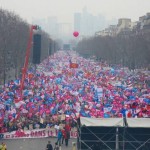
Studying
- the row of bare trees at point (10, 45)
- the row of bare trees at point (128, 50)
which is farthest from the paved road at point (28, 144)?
the row of bare trees at point (128, 50)

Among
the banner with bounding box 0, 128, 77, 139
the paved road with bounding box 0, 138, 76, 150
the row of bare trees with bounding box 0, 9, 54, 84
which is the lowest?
the paved road with bounding box 0, 138, 76, 150

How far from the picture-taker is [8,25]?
5372 cm

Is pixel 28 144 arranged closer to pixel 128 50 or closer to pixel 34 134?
pixel 34 134

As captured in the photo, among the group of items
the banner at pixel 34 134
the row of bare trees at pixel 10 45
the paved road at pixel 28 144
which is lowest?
the paved road at pixel 28 144

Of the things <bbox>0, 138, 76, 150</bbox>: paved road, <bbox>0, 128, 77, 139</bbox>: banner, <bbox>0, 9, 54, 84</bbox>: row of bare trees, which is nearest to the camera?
<bbox>0, 138, 76, 150</bbox>: paved road

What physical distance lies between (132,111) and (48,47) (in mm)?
91153

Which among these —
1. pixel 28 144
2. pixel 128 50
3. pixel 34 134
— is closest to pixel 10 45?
pixel 34 134

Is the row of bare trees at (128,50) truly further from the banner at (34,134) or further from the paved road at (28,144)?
the paved road at (28,144)

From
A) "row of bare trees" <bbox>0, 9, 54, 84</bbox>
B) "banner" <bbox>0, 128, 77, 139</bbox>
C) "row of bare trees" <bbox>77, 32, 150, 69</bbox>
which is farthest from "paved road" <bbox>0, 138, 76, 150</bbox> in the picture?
"row of bare trees" <bbox>77, 32, 150, 69</bbox>

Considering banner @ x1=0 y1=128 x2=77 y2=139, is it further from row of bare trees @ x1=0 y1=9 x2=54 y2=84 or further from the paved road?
row of bare trees @ x1=0 y1=9 x2=54 y2=84

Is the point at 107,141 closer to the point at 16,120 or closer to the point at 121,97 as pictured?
the point at 16,120

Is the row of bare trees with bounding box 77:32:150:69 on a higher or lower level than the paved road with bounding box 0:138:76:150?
higher

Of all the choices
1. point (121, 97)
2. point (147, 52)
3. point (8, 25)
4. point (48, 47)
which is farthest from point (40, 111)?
point (48, 47)

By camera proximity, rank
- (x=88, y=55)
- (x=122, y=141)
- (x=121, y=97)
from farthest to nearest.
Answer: (x=88, y=55), (x=121, y=97), (x=122, y=141)
